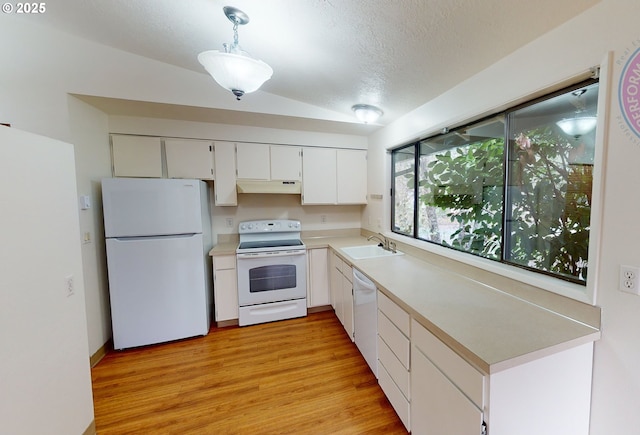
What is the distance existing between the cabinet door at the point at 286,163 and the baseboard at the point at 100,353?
2.39 metres

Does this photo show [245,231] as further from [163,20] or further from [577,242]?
[577,242]

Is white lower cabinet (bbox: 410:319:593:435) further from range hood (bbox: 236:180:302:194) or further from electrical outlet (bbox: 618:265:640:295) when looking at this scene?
range hood (bbox: 236:180:302:194)

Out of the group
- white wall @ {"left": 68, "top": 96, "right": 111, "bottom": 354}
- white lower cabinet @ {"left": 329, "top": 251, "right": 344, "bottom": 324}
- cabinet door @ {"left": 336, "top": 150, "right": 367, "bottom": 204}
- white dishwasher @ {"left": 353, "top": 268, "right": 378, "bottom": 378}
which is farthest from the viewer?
cabinet door @ {"left": 336, "top": 150, "right": 367, "bottom": 204}

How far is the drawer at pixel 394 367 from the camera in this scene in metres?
1.41

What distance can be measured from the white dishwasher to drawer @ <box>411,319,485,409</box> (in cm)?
52

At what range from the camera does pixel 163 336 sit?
7.89ft

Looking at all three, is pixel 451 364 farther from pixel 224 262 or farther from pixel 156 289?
pixel 156 289

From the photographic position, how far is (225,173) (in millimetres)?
2834

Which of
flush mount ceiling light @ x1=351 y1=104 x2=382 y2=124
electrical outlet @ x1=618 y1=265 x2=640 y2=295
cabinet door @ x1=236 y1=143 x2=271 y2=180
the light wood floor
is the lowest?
the light wood floor

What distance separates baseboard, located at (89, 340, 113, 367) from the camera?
211 cm

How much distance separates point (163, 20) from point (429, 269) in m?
2.66

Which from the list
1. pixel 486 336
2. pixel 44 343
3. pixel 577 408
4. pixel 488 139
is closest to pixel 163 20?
pixel 44 343

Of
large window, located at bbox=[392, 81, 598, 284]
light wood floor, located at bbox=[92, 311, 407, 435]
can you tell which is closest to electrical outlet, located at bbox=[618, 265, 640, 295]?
large window, located at bbox=[392, 81, 598, 284]

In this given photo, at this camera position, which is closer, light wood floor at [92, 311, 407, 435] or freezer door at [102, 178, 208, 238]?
light wood floor at [92, 311, 407, 435]
